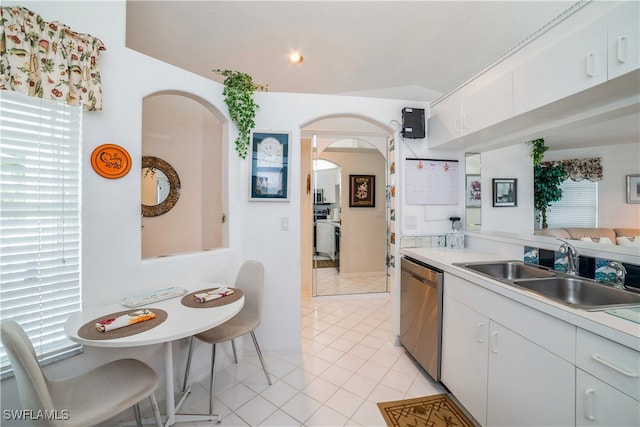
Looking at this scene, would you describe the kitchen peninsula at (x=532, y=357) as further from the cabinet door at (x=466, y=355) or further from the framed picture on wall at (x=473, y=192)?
the framed picture on wall at (x=473, y=192)

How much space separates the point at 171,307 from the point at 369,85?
11.4 ft

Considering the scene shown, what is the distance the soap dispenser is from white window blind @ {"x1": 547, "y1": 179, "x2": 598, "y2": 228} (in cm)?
72

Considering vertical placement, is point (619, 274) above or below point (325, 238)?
above

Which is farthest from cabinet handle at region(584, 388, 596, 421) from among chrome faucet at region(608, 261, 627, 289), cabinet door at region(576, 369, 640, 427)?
chrome faucet at region(608, 261, 627, 289)

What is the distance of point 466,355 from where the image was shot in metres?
1.63

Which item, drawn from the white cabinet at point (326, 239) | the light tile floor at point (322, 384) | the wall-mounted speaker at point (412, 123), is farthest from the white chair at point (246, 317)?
the white cabinet at point (326, 239)

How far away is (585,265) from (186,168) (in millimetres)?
3533

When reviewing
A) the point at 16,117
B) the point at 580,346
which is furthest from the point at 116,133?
the point at 580,346

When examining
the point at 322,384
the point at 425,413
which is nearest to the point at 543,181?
the point at 425,413

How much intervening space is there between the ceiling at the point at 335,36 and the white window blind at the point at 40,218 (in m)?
1.40

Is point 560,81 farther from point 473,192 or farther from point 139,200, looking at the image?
point 139,200

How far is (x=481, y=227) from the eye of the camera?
8.21 feet

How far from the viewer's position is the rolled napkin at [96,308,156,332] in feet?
4.13

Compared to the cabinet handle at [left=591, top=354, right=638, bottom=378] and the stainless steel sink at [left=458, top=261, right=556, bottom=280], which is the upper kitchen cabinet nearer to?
the stainless steel sink at [left=458, top=261, right=556, bottom=280]
